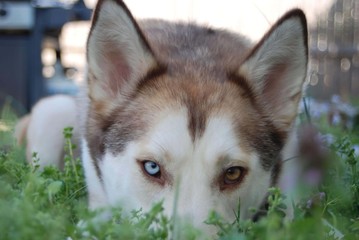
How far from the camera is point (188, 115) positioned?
2346mm

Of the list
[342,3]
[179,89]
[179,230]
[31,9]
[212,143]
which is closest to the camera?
[179,230]

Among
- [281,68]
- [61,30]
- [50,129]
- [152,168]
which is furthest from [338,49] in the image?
[152,168]

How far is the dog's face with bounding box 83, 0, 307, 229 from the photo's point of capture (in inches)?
89.6

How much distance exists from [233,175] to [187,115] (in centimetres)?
28

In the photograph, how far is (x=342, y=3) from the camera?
902 cm

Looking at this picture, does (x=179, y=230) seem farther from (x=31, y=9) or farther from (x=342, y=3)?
(x=342, y=3)

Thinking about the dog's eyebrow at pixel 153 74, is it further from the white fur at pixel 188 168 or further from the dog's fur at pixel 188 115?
the white fur at pixel 188 168

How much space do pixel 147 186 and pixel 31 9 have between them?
4.60 metres

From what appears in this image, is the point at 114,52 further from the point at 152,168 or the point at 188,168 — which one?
the point at 188,168

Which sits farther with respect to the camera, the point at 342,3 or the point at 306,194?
the point at 342,3

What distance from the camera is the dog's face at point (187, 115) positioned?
228cm

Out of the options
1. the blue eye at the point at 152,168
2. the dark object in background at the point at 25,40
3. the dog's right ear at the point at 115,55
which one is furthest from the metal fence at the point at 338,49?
the blue eye at the point at 152,168

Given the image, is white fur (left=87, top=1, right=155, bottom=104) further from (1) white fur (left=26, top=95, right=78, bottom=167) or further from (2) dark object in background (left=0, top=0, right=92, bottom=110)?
(2) dark object in background (left=0, top=0, right=92, bottom=110)

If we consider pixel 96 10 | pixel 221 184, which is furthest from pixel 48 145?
pixel 221 184
